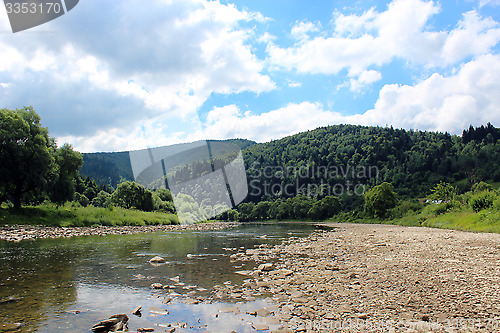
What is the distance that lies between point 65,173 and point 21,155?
30.9 feet

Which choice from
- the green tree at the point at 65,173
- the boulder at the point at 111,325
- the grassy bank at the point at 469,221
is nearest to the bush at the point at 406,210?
the grassy bank at the point at 469,221

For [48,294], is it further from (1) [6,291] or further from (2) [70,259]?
(2) [70,259]

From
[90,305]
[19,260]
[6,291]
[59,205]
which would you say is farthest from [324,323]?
[59,205]

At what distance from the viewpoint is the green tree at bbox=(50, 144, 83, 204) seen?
149ft

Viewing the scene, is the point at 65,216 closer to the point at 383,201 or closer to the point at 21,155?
the point at 21,155

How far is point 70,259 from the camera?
1577 centimetres

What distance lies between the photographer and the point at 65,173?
1843 inches

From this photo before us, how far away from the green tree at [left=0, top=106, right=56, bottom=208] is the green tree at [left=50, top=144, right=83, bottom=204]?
382 centimetres

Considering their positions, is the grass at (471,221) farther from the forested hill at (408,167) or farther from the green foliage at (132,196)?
the forested hill at (408,167)

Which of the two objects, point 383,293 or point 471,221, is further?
point 471,221

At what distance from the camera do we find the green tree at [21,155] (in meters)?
37.3

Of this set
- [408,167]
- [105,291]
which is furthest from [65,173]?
[408,167]

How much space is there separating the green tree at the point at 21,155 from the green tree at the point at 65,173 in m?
3.82

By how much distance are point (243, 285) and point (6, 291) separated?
774 centimetres
